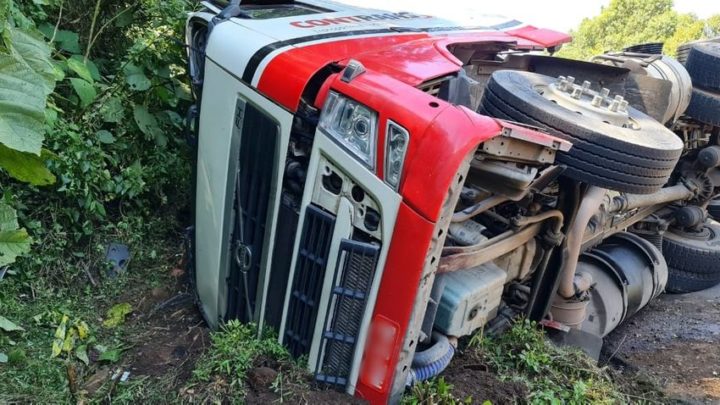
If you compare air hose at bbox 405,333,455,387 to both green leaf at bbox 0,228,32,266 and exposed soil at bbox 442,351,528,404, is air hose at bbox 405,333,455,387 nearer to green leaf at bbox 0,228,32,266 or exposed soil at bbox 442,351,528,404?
exposed soil at bbox 442,351,528,404

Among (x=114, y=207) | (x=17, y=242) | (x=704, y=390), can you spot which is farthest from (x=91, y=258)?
(x=704, y=390)

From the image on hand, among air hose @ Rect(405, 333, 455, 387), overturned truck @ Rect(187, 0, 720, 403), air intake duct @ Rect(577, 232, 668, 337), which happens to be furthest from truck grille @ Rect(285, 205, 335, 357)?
air intake duct @ Rect(577, 232, 668, 337)

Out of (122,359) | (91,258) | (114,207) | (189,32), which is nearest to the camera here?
(122,359)

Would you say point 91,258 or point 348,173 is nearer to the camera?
point 348,173

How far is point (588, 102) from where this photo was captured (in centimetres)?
311

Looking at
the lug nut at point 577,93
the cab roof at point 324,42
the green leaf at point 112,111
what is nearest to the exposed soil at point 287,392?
the cab roof at point 324,42

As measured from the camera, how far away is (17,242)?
2709mm

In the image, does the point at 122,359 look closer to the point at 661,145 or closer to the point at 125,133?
the point at 125,133

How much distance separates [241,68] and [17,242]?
3.84 ft

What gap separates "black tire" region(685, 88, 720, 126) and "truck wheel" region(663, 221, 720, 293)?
90 centimetres

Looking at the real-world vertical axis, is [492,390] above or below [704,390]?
above

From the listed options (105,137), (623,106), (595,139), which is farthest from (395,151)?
(105,137)

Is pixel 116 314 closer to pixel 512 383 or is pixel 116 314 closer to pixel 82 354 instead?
pixel 82 354

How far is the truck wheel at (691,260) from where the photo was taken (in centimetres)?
481
